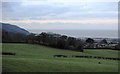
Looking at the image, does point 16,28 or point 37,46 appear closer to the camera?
Answer: point 16,28

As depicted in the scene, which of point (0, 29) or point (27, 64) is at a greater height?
point (0, 29)

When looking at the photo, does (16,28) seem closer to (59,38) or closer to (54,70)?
(59,38)

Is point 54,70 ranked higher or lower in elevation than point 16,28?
lower

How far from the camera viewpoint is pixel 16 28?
116ft

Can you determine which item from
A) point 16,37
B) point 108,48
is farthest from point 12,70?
point 108,48

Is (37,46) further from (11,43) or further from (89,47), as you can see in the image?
(89,47)

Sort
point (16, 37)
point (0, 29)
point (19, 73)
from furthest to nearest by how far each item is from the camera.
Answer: point (16, 37) < point (0, 29) < point (19, 73)

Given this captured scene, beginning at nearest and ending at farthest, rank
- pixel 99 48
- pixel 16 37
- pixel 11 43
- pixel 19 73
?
pixel 19 73, pixel 11 43, pixel 16 37, pixel 99 48

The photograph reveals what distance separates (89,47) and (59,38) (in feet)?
19.8

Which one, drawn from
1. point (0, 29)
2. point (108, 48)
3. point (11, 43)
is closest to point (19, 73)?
point (0, 29)

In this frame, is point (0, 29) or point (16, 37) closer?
point (0, 29)

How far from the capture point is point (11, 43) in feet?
114

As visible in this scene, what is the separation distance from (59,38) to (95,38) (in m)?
5.50

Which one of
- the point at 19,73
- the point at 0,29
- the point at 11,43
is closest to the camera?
the point at 19,73
